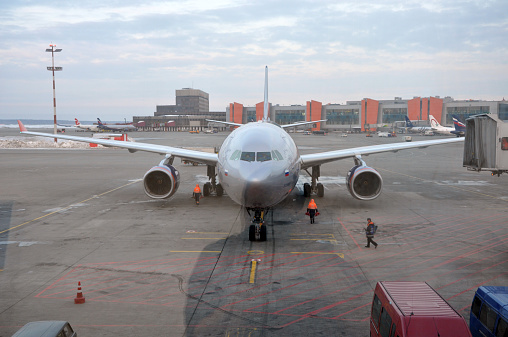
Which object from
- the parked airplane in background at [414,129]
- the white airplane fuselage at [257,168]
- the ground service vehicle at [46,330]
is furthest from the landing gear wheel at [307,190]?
the parked airplane in background at [414,129]

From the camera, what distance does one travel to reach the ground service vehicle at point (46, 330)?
8.80 metres

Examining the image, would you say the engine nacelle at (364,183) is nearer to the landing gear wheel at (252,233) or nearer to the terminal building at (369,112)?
the landing gear wheel at (252,233)

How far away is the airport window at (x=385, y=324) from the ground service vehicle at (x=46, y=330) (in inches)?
259

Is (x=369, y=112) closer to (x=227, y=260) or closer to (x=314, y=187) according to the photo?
(x=314, y=187)

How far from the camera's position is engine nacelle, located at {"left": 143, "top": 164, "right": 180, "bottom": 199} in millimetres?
25109

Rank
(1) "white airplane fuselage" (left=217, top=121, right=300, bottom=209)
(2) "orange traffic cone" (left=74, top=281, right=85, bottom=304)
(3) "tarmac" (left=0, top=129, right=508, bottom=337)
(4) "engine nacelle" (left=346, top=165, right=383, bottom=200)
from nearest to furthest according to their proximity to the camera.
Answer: (3) "tarmac" (left=0, top=129, right=508, bottom=337) < (2) "orange traffic cone" (left=74, top=281, right=85, bottom=304) < (1) "white airplane fuselage" (left=217, top=121, right=300, bottom=209) < (4) "engine nacelle" (left=346, top=165, right=383, bottom=200)

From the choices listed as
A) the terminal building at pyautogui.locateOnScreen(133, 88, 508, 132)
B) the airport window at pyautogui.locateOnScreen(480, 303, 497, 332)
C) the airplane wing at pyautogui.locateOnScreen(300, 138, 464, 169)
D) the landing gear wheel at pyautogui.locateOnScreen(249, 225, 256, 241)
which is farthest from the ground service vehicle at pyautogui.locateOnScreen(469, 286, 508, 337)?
the terminal building at pyautogui.locateOnScreen(133, 88, 508, 132)

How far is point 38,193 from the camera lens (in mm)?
31812

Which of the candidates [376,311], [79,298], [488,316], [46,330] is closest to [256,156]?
[79,298]

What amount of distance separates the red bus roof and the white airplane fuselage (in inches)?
289

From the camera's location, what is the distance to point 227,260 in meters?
16.0

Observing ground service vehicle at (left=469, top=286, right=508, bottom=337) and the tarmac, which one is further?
the tarmac

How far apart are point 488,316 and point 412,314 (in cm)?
248

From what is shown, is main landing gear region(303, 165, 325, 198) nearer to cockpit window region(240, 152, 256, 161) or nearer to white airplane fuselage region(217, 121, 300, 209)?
white airplane fuselage region(217, 121, 300, 209)
